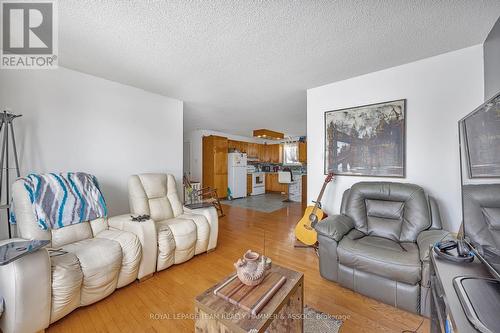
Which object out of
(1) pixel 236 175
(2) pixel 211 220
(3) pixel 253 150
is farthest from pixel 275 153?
(2) pixel 211 220

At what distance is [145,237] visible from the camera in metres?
1.90

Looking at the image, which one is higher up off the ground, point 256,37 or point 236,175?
point 256,37

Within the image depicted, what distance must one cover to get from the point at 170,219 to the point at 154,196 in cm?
36

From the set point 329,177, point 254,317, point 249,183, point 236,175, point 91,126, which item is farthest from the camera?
point 249,183

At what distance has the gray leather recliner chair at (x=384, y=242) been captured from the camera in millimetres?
1455

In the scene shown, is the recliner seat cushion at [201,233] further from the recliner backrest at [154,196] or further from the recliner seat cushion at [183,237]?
the recliner backrest at [154,196]

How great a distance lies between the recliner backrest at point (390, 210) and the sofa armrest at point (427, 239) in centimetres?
11

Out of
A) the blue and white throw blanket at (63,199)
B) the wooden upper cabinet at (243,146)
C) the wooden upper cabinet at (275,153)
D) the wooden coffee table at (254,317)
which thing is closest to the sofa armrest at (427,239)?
the wooden coffee table at (254,317)

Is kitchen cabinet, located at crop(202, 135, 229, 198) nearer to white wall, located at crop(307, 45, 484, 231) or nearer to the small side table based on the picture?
white wall, located at crop(307, 45, 484, 231)

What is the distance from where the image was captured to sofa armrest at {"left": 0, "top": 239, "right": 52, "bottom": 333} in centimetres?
116

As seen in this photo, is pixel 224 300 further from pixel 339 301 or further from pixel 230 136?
pixel 230 136

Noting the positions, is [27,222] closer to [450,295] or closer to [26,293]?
[26,293]

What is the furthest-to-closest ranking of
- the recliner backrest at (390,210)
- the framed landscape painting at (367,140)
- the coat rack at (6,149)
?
1. the framed landscape painting at (367,140)
2. the recliner backrest at (390,210)
3. the coat rack at (6,149)

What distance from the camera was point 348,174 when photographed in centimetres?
259
